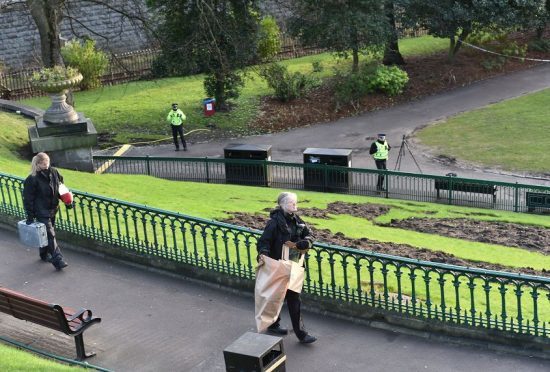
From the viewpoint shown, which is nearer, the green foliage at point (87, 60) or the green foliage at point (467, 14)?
the green foliage at point (467, 14)

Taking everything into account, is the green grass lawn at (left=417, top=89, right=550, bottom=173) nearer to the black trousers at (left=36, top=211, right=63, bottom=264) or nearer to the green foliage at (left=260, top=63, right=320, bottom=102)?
the green foliage at (left=260, top=63, right=320, bottom=102)

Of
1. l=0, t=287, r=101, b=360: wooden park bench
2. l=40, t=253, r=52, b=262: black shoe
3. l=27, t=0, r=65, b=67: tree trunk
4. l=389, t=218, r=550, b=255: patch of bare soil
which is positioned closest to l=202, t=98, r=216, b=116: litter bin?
l=27, t=0, r=65, b=67: tree trunk

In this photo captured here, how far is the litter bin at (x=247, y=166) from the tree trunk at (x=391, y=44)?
1176cm

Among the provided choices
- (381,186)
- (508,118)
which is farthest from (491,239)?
(508,118)

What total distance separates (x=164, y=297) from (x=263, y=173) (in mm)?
11898

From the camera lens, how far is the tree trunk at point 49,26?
2653 centimetres

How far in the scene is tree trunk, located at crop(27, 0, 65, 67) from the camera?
26531 mm

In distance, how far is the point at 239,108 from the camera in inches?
1283

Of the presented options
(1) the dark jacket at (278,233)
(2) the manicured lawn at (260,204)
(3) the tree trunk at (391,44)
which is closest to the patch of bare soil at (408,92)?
(3) the tree trunk at (391,44)

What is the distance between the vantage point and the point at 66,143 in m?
22.0

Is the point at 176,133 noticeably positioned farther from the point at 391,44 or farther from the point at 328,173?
the point at 391,44

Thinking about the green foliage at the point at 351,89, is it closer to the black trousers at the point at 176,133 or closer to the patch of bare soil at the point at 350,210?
the black trousers at the point at 176,133

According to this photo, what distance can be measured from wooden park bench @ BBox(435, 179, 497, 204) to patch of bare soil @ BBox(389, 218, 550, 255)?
195cm

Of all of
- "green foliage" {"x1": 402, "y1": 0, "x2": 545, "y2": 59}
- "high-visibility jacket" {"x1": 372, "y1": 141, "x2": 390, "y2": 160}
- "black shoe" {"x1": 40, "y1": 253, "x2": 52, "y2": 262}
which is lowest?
"high-visibility jacket" {"x1": 372, "y1": 141, "x2": 390, "y2": 160}
